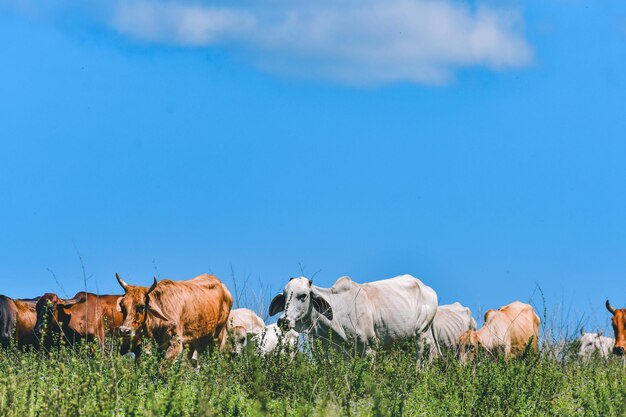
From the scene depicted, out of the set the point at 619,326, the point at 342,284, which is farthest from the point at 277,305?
the point at 619,326

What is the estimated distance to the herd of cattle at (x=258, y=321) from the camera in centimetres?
1448

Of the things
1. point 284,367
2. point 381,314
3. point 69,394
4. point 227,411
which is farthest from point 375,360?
point 69,394

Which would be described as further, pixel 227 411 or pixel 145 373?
pixel 145 373

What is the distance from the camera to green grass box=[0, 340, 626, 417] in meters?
8.34

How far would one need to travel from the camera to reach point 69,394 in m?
7.78

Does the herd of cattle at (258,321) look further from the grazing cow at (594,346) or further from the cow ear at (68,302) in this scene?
the grazing cow at (594,346)

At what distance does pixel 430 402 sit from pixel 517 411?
1.19m

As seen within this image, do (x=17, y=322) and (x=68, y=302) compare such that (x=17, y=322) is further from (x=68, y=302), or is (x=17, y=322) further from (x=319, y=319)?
(x=319, y=319)

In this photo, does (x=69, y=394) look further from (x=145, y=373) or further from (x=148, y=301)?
(x=148, y=301)

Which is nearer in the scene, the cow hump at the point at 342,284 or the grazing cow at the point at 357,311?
the grazing cow at the point at 357,311

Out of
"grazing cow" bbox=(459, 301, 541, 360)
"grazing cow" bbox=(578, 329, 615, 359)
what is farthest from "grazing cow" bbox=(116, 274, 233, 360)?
"grazing cow" bbox=(578, 329, 615, 359)

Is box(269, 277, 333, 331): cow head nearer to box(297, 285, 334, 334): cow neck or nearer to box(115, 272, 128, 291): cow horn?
box(297, 285, 334, 334): cow neck

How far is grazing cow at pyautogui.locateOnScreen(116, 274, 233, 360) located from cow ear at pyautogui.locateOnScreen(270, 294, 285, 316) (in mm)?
935

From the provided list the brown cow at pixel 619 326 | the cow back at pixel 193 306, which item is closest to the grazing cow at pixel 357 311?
the cow back at pixel 193 306
